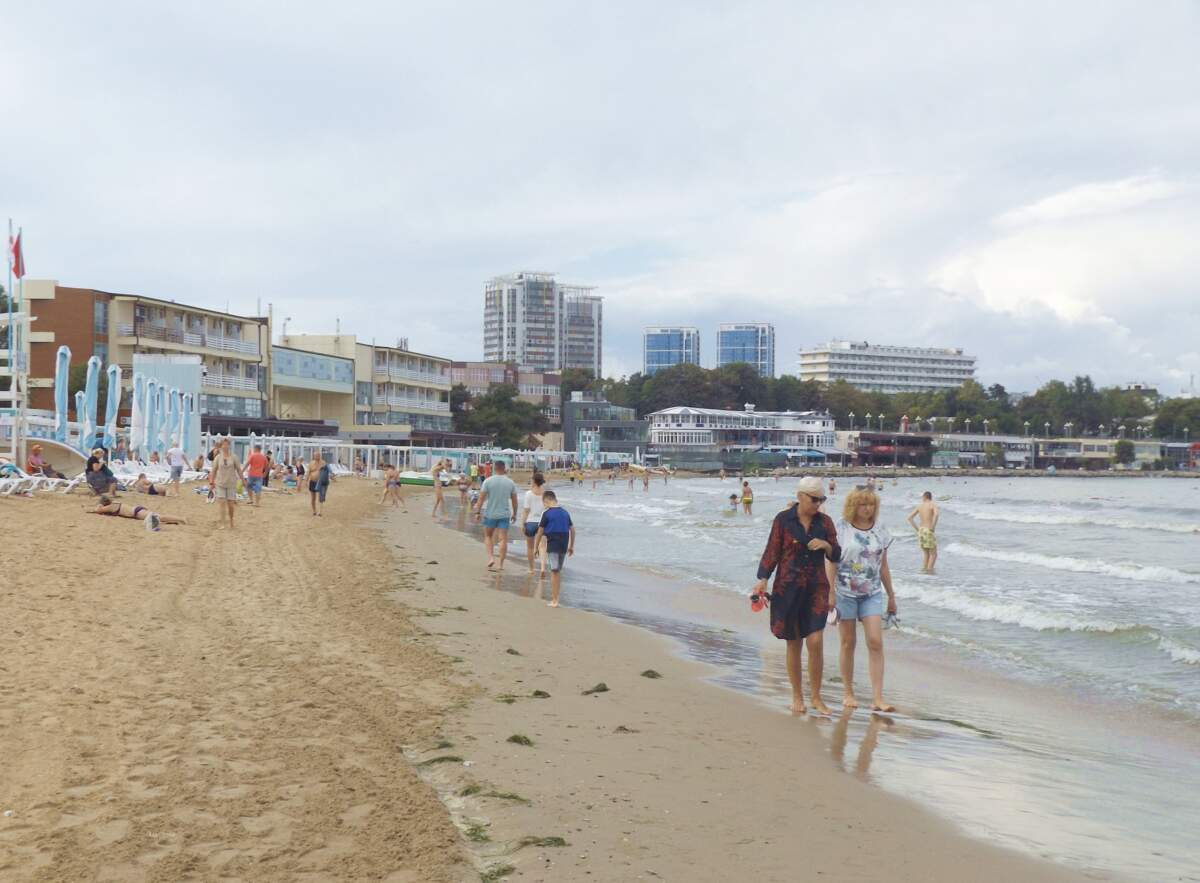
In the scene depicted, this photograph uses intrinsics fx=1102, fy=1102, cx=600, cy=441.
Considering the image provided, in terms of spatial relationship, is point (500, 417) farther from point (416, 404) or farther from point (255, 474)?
point (255, 474)

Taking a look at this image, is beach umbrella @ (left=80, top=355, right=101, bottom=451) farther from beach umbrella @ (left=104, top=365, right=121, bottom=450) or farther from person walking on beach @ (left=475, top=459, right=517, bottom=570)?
person walking on beach @ (left=475, top=459, right=517, bottom=570)

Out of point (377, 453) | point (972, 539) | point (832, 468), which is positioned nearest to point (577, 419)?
point (832, 468)

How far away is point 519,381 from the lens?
131 metres

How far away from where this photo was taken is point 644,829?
4359mm

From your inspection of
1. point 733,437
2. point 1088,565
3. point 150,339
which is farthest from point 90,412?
point 733,437

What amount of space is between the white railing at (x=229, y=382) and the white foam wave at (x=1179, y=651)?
184ft

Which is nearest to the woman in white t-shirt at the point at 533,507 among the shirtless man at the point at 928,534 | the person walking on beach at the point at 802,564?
the person walking on beach at the point at 802,564

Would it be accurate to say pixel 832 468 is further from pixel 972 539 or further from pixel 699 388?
pixel 972 539

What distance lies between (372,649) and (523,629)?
2.54m

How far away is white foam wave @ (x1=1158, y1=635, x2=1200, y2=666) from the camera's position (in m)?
11.3

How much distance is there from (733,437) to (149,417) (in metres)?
114

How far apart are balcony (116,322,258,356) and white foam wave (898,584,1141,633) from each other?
160 feet

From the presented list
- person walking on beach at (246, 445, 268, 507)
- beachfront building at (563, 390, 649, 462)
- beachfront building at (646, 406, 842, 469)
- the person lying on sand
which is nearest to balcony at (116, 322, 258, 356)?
person walking on beach at (246, 445, 268, 507)

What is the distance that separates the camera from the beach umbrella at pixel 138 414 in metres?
32.6
